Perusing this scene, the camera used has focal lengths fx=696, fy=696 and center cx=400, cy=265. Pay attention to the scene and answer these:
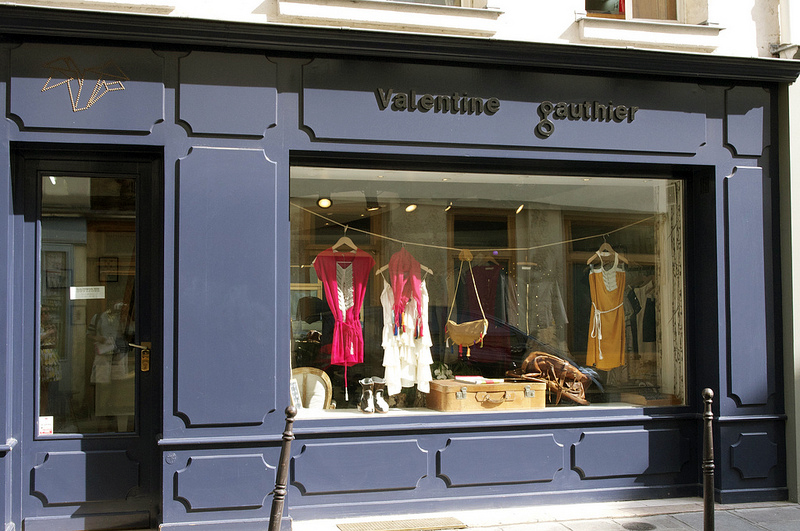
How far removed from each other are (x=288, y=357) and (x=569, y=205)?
125 inches

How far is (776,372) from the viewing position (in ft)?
21.8

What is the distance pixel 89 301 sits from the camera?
19.4ft

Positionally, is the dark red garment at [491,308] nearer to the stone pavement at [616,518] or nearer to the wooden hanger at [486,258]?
the wooden hanger at [486,258]

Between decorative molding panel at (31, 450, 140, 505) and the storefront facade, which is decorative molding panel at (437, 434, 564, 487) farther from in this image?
decorative molding panel at (31, 450, 140, 505)

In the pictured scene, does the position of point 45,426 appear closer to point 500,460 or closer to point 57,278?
point 57,278

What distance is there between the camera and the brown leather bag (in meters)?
6.80

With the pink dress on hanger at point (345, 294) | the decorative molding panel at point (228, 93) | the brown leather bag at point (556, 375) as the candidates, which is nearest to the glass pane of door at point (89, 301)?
the decorative molding panel at point (228, 93)

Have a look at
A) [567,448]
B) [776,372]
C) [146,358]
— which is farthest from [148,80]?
[776,372]

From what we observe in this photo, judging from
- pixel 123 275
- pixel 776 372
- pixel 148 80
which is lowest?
pixel 776 372

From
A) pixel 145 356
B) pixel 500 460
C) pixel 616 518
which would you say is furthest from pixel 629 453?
pixel 145 356

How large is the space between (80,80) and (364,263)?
2851 millimetres

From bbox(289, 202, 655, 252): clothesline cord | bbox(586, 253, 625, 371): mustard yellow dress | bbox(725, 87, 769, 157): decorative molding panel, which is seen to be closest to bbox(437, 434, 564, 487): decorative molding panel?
bbox(586, 253, 625, 371): mustard yellow dress

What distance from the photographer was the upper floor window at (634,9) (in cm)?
682

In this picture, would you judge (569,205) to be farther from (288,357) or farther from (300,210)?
(288,357)
